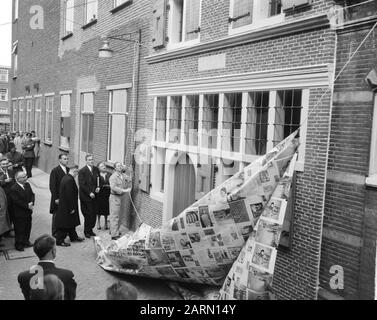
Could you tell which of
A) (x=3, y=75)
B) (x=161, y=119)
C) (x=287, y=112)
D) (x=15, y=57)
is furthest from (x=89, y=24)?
(x=3, y=75)

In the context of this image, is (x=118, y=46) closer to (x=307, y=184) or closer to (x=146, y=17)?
(x=146, y=17)

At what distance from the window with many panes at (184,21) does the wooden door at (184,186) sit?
286cm

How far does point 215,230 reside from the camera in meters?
5.89

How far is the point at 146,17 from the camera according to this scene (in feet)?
39.3

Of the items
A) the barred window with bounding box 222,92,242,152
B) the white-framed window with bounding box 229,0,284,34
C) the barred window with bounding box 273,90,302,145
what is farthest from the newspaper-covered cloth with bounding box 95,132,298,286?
the white-framed window with bounding box 229,0,284,34

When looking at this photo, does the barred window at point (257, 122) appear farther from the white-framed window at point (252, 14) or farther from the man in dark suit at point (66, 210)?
the man in dark suit at point (66, 210)

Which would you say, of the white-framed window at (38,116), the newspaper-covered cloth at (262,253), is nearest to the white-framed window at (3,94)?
the white-framed window at (38,116)

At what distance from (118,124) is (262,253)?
9.19 meters

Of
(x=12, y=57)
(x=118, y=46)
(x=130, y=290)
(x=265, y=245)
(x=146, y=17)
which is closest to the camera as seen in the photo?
(x=130, y=290)

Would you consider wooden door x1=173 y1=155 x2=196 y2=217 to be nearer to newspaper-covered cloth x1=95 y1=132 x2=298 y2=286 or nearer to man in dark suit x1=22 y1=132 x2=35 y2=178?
newspaper-covered cloth x1=95 y1=132 x2=298 y2=286

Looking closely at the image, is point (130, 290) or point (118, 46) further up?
point (118, 46)

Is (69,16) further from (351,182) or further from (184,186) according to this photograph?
(351,182)
